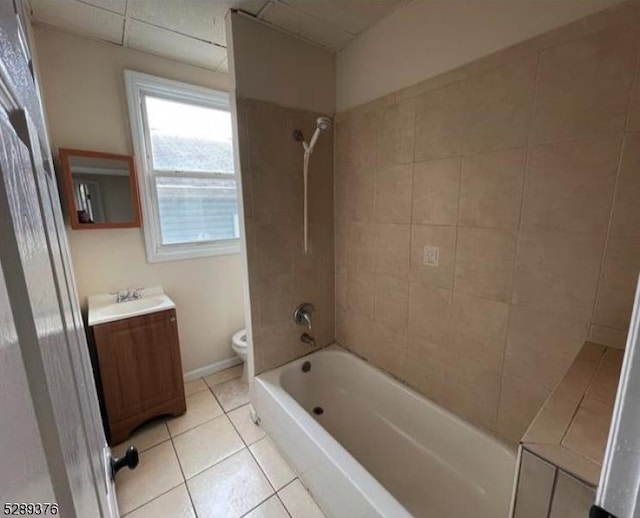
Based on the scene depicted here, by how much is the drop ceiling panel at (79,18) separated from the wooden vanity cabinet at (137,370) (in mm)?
1714

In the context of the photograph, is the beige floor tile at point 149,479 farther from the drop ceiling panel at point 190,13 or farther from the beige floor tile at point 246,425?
the drop ceiling panel at point 190,13

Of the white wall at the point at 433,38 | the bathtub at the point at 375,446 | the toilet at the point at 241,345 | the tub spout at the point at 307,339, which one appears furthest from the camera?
the toilet at the point at 241,345

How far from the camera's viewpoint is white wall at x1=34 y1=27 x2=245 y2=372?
5.62ft

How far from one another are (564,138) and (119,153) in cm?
248

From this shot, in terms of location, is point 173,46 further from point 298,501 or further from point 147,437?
point 298,501

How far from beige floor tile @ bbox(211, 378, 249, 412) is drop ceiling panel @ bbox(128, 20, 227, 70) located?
2512mm

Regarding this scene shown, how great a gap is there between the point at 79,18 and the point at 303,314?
218 centimetres

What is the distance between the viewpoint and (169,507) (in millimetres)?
1405

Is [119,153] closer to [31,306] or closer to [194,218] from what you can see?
[194,218]

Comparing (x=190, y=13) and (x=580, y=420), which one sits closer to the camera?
(x=580, y=420)

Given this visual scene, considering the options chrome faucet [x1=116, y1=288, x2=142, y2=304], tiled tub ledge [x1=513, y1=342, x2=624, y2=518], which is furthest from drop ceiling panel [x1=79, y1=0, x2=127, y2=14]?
tiled tub ledge [x1=513, y1=342, x2=624, y2=518]

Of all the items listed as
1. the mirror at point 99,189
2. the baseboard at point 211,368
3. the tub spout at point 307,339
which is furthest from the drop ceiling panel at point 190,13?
the baseboard at point 211,368

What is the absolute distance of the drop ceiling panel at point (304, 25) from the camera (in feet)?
4.95

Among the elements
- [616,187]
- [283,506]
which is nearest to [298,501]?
[283,506]
